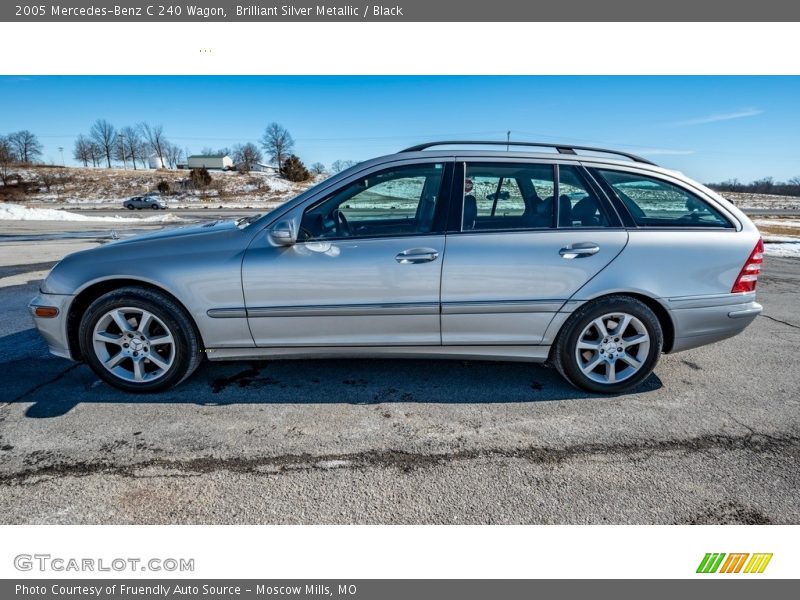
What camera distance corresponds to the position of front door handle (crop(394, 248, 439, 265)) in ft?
9.27

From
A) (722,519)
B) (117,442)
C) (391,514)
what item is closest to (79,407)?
(117,442)

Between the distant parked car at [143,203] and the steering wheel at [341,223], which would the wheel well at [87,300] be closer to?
the steering wheel at [341,223]

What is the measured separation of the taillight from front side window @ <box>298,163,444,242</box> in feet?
7.34

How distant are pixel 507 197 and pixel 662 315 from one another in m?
1.41

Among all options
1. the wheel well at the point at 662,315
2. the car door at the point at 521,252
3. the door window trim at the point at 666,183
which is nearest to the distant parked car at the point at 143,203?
the car door at the point at 521,252

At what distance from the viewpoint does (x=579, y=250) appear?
290cm

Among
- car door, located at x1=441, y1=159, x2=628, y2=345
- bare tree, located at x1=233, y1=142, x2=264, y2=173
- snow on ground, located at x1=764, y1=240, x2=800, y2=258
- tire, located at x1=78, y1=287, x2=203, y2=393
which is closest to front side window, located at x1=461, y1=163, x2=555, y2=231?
car door, located at x1=441, y1=159, x2=628, y2=345

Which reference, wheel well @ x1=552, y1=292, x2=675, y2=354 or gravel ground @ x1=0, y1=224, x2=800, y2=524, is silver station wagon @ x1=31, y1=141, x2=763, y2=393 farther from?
gravel ground @ x1=0, y1=224, x2=800, y2=524

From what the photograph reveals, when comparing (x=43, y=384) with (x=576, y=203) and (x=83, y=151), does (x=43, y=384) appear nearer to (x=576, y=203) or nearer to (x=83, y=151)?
(x=576, y=203)

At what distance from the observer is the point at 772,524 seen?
1946 millimetres

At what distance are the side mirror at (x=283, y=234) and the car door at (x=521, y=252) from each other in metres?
1.03

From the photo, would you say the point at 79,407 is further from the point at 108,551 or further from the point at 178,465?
the point at 108,551

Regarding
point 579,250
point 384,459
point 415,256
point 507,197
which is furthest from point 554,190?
point 384,459

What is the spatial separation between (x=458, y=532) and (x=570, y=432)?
43.5 inches
